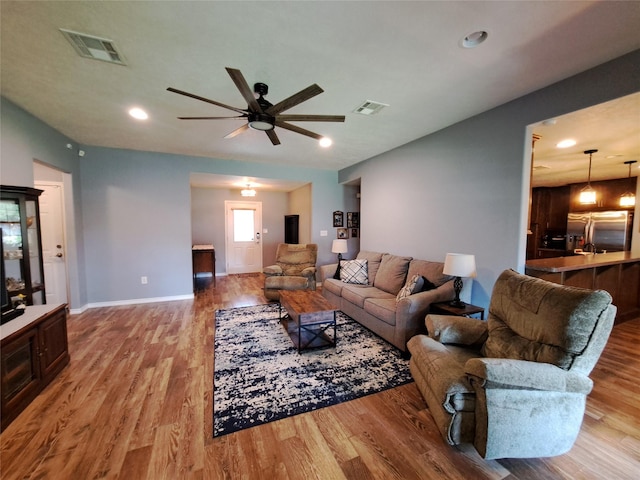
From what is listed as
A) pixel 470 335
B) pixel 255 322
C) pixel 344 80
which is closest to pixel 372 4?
pixel 344 80

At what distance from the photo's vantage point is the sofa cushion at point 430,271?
10.3ft

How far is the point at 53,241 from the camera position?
390 cm

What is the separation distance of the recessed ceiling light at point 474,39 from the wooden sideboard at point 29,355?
3.80m

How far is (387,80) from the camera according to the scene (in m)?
2.22

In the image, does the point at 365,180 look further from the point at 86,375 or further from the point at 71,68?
the point at 86,375

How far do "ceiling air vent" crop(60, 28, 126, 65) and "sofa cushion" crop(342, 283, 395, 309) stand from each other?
11.1 ft

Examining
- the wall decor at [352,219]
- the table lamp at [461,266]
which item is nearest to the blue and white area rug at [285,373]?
the table lamp at [461,266]

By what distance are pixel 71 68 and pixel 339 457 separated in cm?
354

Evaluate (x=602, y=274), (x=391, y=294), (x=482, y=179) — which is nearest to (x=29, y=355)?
(x=391, y=294)

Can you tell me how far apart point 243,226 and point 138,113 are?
15.4 ft

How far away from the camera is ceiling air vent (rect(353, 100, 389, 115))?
2635mm

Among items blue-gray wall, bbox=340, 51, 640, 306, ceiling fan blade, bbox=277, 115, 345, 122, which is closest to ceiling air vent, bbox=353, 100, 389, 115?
ceiling fan blade, bbox=277, 115, 345, 122

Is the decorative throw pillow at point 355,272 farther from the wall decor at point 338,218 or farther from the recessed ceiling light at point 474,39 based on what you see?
the recessed ceiling light at point 474,39

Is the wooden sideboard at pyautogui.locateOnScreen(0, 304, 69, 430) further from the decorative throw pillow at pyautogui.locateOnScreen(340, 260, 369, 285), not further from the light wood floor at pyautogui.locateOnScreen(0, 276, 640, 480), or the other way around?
the decorative throw pillow at pyautogui.locateOnScreen(340, 260, 369, 285)
